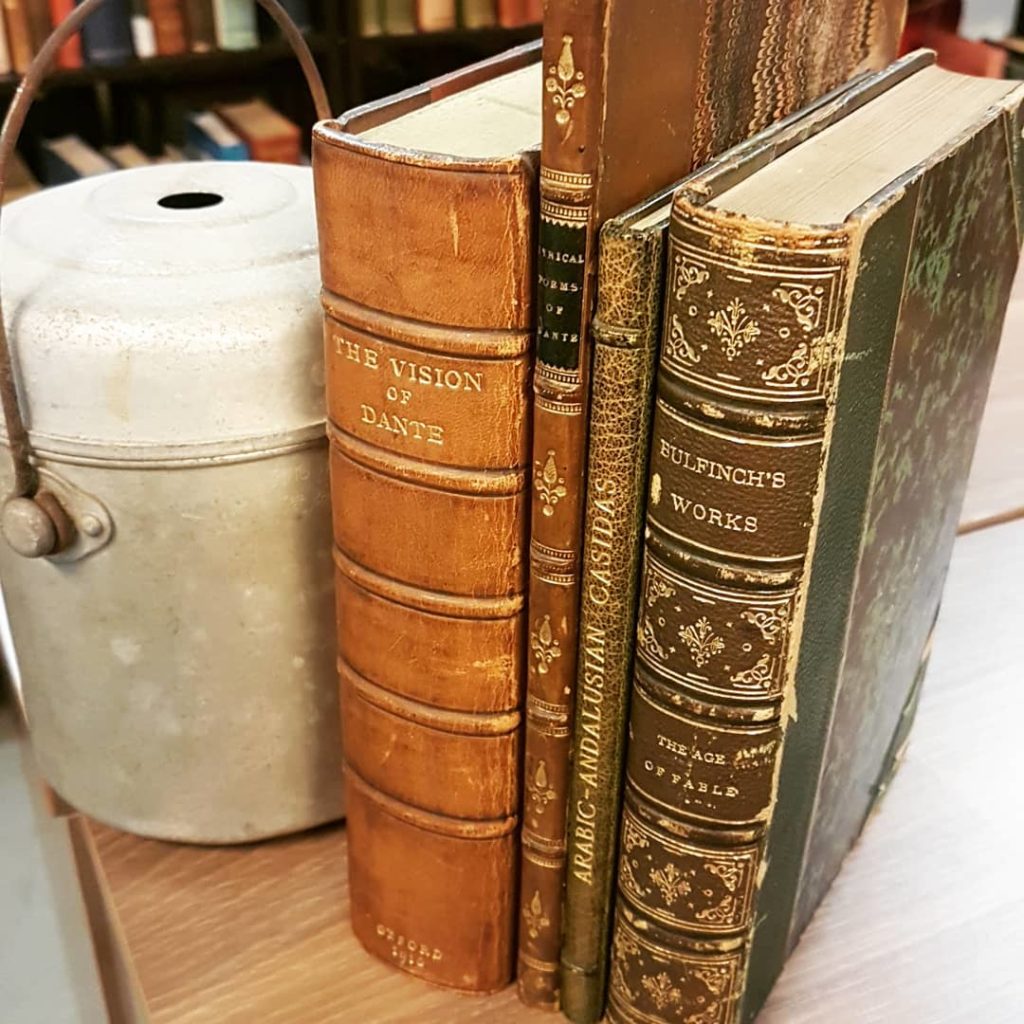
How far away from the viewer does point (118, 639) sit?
0.68m

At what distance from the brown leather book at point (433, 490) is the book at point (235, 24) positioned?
3.73ft

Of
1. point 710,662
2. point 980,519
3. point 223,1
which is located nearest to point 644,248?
point 710,662

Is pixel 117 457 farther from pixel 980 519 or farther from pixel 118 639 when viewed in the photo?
pixel 980 519

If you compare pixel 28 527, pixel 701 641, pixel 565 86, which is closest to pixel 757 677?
pixel 701 641

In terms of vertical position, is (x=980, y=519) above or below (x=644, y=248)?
below

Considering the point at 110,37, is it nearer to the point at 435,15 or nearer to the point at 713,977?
the point at 435,15

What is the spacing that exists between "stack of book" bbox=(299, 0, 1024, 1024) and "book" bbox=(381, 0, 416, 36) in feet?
3.93

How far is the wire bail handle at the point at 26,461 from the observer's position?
1.98 feet

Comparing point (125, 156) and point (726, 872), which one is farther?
point (125, 156)

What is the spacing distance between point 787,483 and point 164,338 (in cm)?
30

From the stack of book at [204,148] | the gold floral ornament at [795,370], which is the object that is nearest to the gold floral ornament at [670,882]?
the gold floral ornament at [795,370]

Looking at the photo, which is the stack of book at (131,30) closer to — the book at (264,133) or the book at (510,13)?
the book at (264,133)

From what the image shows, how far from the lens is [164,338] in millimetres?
608

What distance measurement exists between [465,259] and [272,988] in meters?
0.41
